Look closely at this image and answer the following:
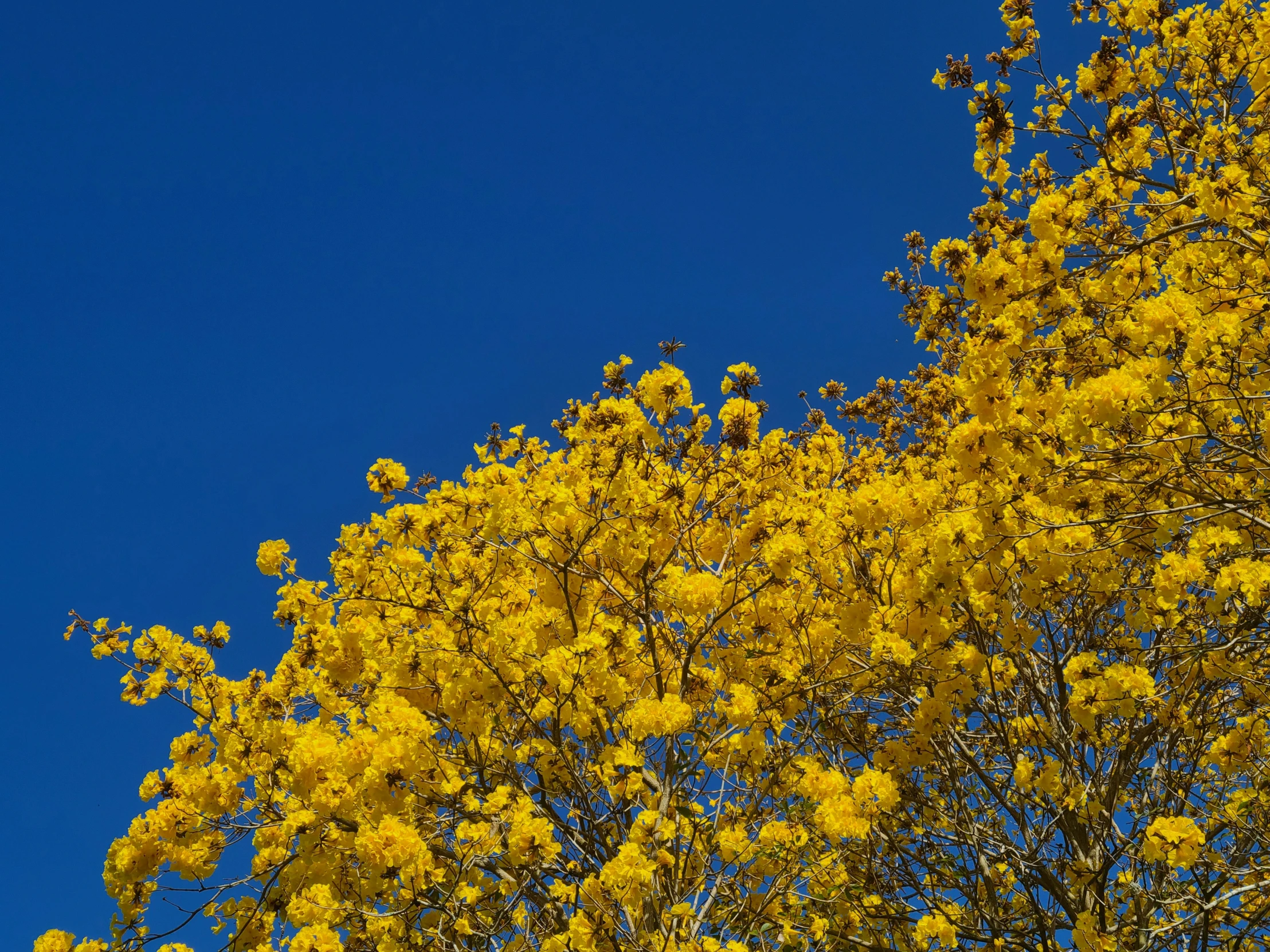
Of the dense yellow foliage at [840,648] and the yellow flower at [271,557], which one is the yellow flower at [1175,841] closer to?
the dense yellow foliage at [840,648]

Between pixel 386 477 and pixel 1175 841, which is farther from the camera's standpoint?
pixel 386 477

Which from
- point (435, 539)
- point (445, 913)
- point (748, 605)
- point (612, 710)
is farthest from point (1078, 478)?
point (445, 913)

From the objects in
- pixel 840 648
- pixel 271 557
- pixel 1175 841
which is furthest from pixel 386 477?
pixel 1175 841

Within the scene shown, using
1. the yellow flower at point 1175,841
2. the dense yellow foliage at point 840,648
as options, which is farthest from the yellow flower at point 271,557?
the yellow flower at point 1175,841

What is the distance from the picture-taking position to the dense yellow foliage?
4078 mm

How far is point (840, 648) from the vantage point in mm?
4996

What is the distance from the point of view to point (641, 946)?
3.76m

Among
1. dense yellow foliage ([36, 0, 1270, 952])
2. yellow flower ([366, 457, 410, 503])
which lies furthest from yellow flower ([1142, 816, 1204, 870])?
yellow flower ([366, 457, 410, 503])

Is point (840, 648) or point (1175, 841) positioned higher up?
point (840, 648)

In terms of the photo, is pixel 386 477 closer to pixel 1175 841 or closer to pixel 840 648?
pixel 840 648

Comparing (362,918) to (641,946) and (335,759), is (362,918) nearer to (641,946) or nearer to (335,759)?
(335,759)

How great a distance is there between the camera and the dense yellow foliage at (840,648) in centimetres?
408

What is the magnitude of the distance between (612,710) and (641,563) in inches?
32.6

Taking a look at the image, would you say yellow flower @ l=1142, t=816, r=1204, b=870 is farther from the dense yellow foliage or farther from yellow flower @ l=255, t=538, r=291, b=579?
yellow flower @ l=255, t=538, r=291, b=579
